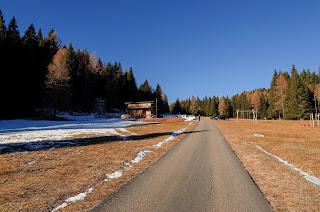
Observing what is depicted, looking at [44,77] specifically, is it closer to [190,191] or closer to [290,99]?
[190,191]

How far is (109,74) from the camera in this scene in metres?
116

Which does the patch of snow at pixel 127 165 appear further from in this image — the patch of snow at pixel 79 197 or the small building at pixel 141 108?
the small building at pixel 141 108

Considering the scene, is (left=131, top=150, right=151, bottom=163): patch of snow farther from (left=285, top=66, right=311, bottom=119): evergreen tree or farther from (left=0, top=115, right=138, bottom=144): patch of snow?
(left=285, top=66, right=311, bottom=119): evergreen tree

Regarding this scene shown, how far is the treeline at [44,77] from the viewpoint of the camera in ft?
157

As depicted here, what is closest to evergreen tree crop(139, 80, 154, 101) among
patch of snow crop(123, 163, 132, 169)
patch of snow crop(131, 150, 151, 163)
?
patch of snow crop(131, 150, 151, 163)

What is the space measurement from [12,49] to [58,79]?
14643 mm

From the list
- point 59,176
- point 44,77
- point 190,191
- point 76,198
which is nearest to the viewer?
point 76,198

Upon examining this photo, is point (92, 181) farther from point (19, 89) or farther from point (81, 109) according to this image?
point (81, 109)

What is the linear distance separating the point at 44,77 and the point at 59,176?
2072 inches

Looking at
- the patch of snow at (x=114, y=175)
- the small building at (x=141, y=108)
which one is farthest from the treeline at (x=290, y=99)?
the patch of snow at (x=114, y=175)

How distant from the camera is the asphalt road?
7816 millimetres

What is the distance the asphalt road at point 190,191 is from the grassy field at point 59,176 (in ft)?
2.10

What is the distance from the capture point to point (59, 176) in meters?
11.4

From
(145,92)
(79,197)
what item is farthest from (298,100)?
(79,197)
